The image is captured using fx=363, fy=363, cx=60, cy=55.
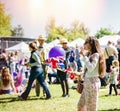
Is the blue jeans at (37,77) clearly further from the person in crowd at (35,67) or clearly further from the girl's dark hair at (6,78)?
the girl's dark hair at (6,78)

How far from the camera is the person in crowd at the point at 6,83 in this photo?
1269 centimetres

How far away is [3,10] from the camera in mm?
58719

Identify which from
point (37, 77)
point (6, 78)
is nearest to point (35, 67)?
point (37, 77)

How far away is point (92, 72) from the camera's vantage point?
6.13m

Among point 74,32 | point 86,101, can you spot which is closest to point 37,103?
point 86,101

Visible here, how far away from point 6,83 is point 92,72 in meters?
7.07

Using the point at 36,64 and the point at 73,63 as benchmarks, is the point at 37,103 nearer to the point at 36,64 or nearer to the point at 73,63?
the point at 36,64

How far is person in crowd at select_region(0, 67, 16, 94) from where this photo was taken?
500 inches

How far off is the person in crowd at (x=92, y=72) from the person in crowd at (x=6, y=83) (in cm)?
667

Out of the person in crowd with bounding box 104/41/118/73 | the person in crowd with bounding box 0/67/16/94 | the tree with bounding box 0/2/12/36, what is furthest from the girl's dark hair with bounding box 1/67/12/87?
the tree with bounding box 0/2/12/36

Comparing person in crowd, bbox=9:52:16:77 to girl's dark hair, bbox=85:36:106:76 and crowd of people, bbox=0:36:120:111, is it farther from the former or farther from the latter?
girl's dark hair, bbox=85:36:106:76

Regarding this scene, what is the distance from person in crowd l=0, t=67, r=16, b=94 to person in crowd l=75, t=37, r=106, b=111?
6674 millimetres

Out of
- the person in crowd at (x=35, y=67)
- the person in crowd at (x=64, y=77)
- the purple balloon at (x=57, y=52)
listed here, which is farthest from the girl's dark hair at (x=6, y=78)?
the purple balloon at (x=57, y=52)

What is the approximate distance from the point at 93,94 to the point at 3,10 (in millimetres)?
54005
